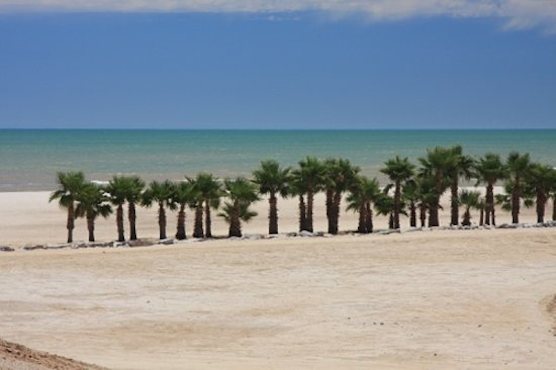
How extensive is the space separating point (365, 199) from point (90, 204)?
10.7 metres

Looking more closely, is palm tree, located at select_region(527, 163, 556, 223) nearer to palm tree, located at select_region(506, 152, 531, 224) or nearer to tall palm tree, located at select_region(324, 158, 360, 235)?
palm tree, located at select_region(506, 152, 531, 224)

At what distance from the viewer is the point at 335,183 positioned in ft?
136

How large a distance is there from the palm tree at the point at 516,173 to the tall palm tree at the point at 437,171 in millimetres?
2468

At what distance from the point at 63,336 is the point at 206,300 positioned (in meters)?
5.07

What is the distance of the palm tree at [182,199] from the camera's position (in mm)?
39062

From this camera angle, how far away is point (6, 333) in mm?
22188

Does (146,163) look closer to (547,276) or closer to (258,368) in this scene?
(547,276)

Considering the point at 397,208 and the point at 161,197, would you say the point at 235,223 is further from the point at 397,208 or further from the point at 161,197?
the point at 397,208

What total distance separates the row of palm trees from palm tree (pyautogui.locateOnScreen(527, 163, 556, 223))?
0.04 meters

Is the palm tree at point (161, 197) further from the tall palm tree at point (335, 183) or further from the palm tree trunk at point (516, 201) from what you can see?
the palm tree trunk at point (516, 201)

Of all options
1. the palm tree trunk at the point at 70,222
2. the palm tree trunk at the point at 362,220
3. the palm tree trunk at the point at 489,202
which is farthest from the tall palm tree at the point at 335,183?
the palm tree trunk at the point at 70,222

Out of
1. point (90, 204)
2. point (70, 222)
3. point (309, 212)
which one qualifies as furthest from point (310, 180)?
point (70, 222)

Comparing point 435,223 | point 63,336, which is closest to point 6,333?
point 63,336

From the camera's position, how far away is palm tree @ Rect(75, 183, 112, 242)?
1522 inches
